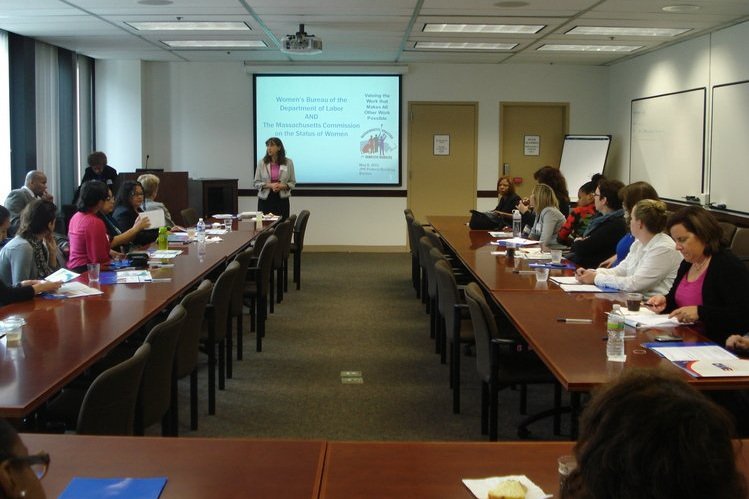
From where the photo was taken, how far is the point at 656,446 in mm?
1062

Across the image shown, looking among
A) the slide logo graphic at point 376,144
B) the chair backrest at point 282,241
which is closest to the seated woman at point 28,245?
the chair backrest at point 282,241

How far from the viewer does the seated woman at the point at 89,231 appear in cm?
550

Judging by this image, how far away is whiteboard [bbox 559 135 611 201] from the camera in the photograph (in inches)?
460

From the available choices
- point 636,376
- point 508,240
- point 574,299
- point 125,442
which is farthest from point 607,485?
point 508,240

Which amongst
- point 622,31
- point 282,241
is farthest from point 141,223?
point 622,31

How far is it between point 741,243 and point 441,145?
5.42 metres

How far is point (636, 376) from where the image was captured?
1.17m

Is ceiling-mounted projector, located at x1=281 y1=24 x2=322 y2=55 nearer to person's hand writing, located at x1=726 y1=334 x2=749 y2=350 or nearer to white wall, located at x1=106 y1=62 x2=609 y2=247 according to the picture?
white wall, located at x1=106 y1=62 x2=609 y2=247

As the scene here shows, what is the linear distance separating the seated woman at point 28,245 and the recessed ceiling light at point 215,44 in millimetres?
5680

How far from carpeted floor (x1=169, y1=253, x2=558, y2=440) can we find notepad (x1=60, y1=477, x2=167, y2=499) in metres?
2.48

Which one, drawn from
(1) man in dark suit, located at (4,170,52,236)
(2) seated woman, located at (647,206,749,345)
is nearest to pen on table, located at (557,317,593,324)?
(2) seated woman, located at (647,206,749,345)

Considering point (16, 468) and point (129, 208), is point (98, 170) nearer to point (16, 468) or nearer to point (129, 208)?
point (129, 208)

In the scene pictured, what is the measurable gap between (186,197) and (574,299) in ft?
24.6

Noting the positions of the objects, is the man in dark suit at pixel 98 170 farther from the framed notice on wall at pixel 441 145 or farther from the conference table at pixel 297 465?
the conference table at pixel 297 465
